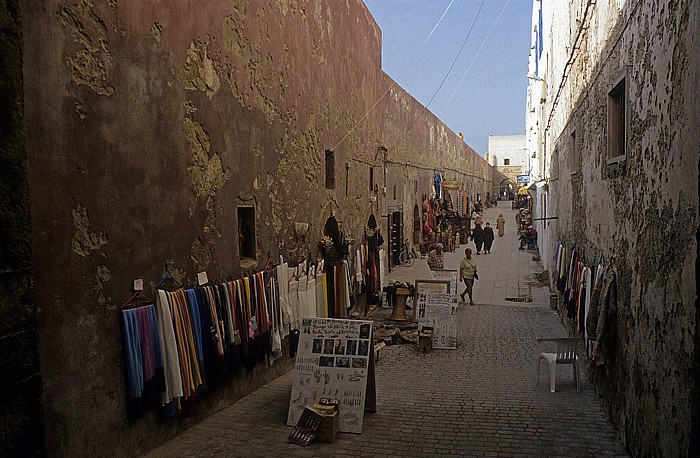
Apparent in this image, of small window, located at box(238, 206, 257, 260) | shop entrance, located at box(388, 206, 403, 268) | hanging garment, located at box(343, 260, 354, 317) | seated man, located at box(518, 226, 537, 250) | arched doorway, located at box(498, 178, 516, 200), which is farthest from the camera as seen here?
arched doorway, located at box(498, 178, 516, 200)

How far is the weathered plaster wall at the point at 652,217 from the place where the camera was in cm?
359

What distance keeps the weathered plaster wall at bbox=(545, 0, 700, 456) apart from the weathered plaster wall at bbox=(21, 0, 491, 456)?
4.04 meters

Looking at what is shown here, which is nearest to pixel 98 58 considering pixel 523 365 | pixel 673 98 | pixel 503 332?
pixel 673 98

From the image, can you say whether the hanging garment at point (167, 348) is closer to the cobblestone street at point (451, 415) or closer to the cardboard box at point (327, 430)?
the cobblestone street at point (451, 415)

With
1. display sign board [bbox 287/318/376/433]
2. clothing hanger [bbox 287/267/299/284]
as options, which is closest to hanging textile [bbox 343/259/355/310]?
clothing hanger [bbox 287/267/299/284]

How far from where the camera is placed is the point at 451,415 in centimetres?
Result: 632

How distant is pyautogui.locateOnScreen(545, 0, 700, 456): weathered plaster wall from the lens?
3.59m

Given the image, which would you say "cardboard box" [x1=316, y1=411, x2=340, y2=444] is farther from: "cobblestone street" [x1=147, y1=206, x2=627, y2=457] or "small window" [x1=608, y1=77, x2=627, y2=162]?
"small window" [x1=608, y1=77, x2=627, y2=162]

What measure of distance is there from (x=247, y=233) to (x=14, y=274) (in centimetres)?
504

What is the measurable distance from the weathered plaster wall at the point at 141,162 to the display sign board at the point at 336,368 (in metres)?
0.92

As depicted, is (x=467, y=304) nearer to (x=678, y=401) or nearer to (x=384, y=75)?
(x=384, y=75)

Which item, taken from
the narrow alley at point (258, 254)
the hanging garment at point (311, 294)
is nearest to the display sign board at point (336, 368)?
the narrow alley at point (258, 254)

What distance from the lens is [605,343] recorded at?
600cm

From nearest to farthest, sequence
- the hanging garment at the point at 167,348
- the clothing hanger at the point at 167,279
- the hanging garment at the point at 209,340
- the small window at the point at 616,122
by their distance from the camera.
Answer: the hanging garment at the point at 167,348, the clothing hanger at the point at 167,279, the hanging garment at the point at 209,340, the small window at the point at 616,122
